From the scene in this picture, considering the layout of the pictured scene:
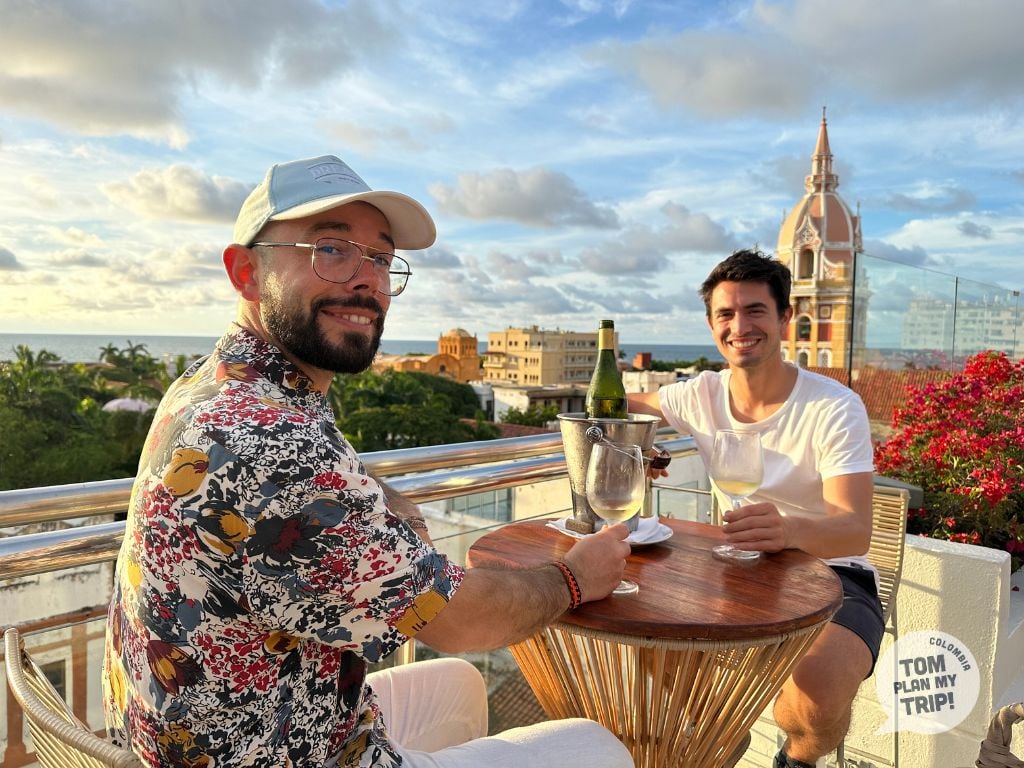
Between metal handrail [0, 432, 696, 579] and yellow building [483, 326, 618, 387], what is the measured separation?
85.4 meters

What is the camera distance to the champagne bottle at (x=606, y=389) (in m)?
2.13

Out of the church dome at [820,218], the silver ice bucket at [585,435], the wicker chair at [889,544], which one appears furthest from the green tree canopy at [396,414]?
the silver ice bucket at [585,435]

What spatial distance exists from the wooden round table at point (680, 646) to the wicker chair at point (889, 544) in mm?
989

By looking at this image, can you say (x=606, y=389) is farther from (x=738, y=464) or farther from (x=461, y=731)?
(x=461, y=731)

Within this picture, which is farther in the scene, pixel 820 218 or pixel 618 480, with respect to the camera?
pixel 820 218

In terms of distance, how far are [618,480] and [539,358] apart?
89006 millimetres

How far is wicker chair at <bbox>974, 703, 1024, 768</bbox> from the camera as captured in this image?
3.82 ft

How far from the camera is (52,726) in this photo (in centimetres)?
77

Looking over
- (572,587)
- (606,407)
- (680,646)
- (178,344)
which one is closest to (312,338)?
(572,587)

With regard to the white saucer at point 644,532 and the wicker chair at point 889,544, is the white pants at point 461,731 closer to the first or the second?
the white saucer at point 644,532

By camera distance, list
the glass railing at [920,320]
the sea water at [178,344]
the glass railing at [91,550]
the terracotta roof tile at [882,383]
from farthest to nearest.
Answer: the sea water at [178,344] → the glass railing at [920,320] → the terracotta roof tile at [882,383] → the glass railing at [91,550]

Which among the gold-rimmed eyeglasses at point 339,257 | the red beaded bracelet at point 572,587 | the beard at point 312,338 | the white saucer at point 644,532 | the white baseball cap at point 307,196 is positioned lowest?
the white saucer at point 644,532

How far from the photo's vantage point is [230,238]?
1215 mm

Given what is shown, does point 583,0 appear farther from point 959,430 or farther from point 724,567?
point 724,567
